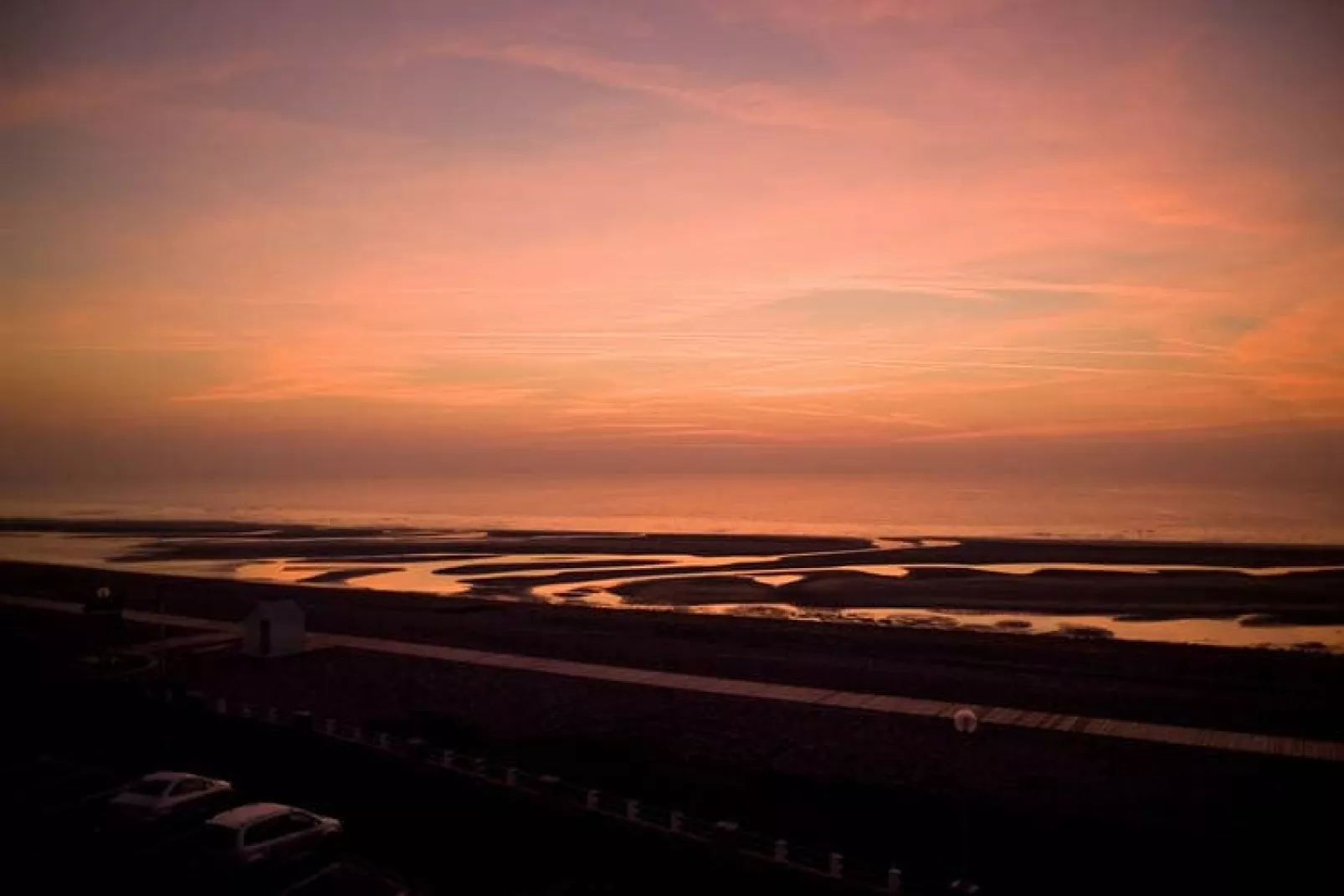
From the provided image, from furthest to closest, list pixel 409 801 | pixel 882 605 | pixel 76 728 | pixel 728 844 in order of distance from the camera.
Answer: pixel 882 605 < pixel 76 728 < pixel 409 801 < pixel 728 844

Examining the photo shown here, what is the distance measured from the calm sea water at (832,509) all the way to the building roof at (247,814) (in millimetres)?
83424

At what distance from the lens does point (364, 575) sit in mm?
66000

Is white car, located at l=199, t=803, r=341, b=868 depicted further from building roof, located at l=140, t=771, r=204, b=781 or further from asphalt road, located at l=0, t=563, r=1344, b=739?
asphalt road, located at l=0, t=563, r=1344, b=739

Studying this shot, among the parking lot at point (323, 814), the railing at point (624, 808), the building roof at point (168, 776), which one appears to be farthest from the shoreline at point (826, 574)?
the building roof at point (168, 776)

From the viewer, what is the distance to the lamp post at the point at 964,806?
13516 mm

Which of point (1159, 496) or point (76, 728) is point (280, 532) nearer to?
point (76, 728)

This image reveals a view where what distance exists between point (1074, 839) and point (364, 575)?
185 ft

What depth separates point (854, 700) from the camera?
2672 cm

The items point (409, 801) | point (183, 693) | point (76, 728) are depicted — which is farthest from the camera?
point (183, 693)

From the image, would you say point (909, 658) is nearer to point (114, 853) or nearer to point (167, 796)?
point (167, 796)

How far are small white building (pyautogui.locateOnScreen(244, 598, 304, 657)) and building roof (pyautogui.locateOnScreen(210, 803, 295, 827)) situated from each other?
62.5 feet

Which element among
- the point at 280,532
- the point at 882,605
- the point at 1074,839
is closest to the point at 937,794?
the point at 1074,839

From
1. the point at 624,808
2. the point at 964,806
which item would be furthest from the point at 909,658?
the point at 624,808

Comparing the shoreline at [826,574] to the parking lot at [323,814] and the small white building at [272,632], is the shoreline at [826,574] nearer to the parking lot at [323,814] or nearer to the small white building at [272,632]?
the small white building at [272,632]
